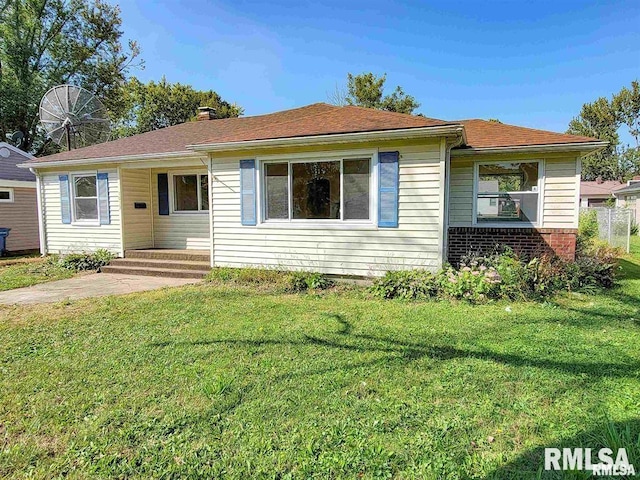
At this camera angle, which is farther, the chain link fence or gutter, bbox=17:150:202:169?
the chain link fence

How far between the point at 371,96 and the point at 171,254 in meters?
21.5

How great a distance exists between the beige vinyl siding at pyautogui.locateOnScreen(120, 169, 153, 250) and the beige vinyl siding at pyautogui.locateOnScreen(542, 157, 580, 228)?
9.85 m

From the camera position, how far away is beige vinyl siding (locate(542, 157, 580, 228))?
7.83 m

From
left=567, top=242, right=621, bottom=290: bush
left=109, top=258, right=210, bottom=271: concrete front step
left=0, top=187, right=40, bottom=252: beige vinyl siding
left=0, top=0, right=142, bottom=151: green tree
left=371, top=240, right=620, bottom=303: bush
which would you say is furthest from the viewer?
left=0, top=0, right=142, bottom=151: green tree

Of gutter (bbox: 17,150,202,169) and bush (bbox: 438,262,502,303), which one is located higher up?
gutter (bbox: 17,150,202,169)

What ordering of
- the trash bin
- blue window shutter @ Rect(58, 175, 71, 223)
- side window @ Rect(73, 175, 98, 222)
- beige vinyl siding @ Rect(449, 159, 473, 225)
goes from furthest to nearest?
the trash bin < blue window shutter @ Rect(58, 175, 71, 223) < side window @ Rect(73, 175, 98, 222) < beige vinyl siding @ Rect(449, 159, 473, 225)

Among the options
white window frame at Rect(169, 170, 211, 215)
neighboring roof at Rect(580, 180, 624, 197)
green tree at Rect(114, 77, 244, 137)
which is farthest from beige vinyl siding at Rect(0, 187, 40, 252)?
neighboring roof at Rect(580, 180, 624, 197)

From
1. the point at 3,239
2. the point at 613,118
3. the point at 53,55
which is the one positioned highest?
the point at 53,55

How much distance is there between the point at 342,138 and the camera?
6.88 metres

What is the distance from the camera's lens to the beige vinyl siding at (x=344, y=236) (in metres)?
6.82

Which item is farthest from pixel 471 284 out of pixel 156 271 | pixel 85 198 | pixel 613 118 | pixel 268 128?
pixel 613 118

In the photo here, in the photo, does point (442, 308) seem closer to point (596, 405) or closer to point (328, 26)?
point (596, 405)

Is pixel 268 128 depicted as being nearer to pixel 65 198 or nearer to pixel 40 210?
pixel 65 198

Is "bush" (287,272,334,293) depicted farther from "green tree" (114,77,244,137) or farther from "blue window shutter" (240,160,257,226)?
"green tree" (114,77,244,137)
